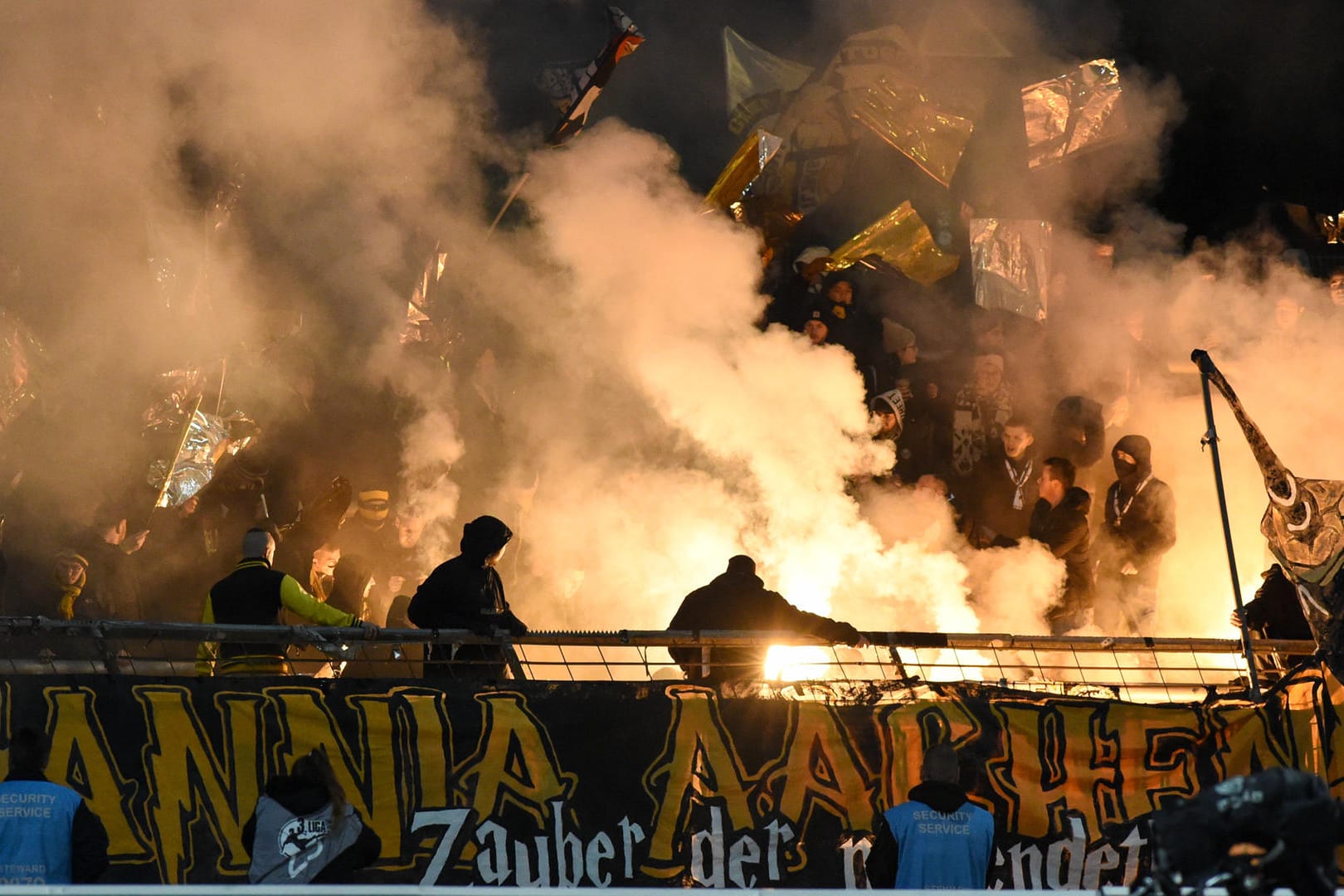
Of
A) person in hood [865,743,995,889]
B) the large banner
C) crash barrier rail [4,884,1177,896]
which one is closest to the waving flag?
the large banner

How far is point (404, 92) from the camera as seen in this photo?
1004cm

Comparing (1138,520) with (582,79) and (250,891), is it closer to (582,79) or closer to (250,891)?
(582,79)

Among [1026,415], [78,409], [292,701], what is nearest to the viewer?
[292,701]

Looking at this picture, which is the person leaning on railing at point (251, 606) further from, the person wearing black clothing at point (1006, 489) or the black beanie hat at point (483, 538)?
the person wearing black clothing at point (1006, 489)

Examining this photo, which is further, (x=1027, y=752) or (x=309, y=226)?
(x=309, y=226)

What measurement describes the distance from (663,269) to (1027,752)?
18.1ft

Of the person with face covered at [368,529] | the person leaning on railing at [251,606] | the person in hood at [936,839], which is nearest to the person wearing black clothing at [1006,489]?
the person with face covered at [368,529]

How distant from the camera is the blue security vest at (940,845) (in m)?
4.28

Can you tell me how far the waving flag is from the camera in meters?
9.43

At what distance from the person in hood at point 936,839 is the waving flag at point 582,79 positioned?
6.31 metres

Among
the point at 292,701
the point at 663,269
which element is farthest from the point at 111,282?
the point at 292,701

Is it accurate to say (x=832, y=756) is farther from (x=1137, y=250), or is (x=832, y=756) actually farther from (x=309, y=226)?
(x=1137, y=250)

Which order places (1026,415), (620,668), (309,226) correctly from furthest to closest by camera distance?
(1026,415), (309,226), (620,668)

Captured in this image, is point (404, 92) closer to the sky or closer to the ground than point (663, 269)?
closer to the sky
